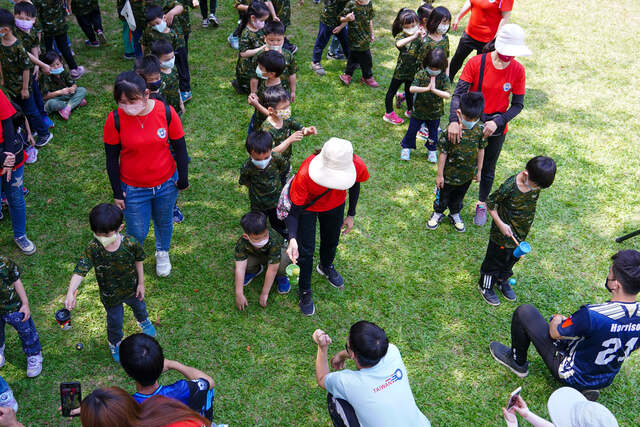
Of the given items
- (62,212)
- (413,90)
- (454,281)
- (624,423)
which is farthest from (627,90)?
(62,212)

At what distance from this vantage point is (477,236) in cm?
605

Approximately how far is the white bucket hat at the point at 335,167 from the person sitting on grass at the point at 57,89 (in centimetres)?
474

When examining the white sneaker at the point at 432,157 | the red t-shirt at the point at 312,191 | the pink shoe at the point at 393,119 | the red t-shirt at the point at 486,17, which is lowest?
the white sneaker at the point at 432,157

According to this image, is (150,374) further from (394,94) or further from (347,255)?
(394,94)

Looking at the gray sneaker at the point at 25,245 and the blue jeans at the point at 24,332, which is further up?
the blue jeans at the point at 24,332

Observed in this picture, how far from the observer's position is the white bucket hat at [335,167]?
3951 mm

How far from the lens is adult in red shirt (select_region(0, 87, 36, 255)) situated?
15.1 ft

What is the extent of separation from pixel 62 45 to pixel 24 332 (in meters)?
5.30

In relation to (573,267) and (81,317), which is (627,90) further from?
(81,317)

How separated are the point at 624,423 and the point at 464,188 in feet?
9.01

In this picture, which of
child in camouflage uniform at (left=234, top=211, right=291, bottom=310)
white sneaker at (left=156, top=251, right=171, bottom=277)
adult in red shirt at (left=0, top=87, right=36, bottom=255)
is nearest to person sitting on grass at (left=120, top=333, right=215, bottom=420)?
child in camouflage uniform at (left=234, top=211, right=291, bottom=310)

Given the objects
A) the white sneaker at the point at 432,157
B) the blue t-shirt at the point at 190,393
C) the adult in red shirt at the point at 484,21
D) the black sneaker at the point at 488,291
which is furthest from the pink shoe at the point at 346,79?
the blue t-shirt at the point at 190,393

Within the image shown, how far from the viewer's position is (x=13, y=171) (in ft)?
16.1

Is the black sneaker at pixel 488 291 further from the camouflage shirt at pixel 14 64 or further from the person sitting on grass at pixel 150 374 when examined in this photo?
the camouflage shirt at pixel 14 64
